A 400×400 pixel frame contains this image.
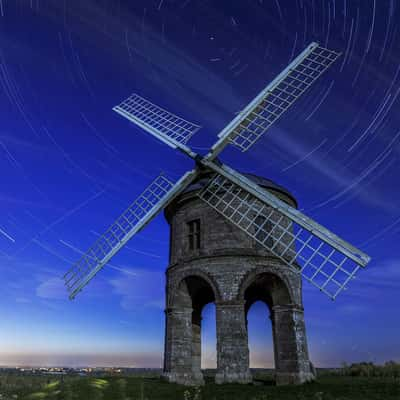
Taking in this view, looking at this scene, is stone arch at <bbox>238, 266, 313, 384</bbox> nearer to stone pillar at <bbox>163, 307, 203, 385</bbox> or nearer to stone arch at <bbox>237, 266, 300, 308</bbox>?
stone arch at <bbox>237, 266, 300, 308</bbox>

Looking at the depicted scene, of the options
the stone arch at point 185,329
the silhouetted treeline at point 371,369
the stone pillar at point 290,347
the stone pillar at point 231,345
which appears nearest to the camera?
the stone pillar at point 231,345

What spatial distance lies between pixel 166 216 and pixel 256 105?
859cm

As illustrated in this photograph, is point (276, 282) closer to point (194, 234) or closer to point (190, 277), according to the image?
point (190, 277)

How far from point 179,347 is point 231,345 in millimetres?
3184

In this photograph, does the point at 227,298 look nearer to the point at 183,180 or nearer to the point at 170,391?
the point at 170,391

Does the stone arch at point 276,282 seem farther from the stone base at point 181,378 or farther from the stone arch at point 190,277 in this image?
the stone base at point 181,378

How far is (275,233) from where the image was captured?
18109 mm

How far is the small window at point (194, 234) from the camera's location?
18.5m

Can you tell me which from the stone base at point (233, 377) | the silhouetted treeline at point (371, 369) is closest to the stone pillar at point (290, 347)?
the stone base at point (233, 377)

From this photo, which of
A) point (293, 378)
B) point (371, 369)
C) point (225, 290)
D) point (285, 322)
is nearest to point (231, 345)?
point (225, 290)

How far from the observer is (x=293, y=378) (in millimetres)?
15180

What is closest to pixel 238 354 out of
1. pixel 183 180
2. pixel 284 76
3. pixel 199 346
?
pixel 199 346

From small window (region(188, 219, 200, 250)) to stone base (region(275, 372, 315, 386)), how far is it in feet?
24.1

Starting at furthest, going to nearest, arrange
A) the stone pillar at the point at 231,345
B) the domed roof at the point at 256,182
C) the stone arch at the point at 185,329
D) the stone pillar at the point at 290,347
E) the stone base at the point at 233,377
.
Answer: the domed roof at the point at 256,182 → the stone arch at the point at 185,329 → the stone pillar at the point at 290,347 → the stone pillar at the point at 231,345 → the stone base at the point at 233,377
